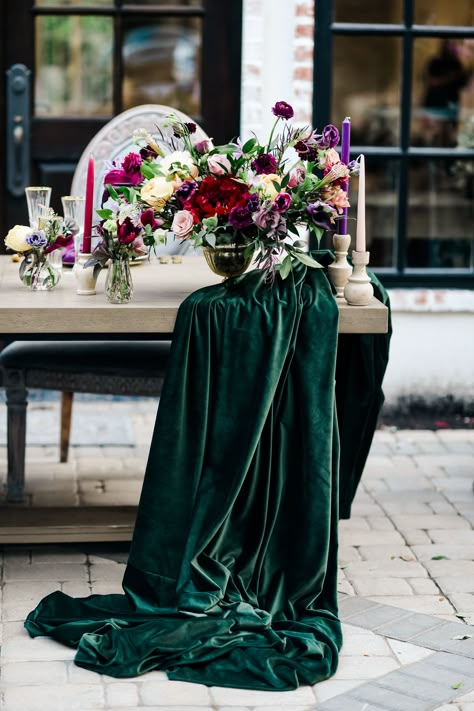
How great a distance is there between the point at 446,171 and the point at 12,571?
2628 millimetres

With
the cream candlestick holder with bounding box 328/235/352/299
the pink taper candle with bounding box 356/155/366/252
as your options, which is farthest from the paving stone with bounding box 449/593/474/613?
the pink taper candle with bounding box 356/155/366/252

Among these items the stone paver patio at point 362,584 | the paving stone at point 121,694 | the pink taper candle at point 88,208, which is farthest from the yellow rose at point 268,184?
the paving stone at point 121,694

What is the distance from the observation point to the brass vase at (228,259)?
131 inches

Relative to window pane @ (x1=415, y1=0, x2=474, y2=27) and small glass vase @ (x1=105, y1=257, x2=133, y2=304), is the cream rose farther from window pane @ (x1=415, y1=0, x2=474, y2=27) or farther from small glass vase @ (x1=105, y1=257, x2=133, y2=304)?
window pane @ (x1=415, y1=0, x2=474, y2=27)

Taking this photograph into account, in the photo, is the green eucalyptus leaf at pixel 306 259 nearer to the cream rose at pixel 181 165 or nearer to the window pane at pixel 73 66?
the cream rose at pixel 181 165

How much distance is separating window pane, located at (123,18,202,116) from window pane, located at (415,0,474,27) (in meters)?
0.89

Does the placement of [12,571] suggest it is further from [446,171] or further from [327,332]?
[446,171]

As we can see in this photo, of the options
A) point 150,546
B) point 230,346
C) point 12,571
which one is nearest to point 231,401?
point 230,346

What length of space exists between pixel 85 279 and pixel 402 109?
2.23 metres

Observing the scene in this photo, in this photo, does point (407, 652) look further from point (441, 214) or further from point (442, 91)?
point (442, 91)

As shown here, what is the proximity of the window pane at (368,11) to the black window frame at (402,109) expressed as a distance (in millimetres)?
23

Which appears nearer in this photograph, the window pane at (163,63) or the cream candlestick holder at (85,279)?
the cream candlestick holder at (85,279)

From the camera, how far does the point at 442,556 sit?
12.6 ft

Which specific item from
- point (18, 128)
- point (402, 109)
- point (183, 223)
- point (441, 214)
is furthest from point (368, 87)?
point (183, 223)
